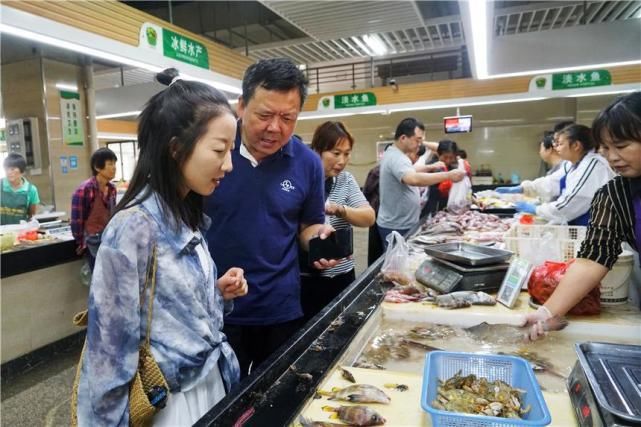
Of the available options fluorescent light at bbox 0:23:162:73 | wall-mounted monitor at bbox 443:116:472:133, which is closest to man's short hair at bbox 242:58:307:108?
fluorescent light at bbox 0:23:162:73

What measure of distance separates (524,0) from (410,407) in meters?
8.71

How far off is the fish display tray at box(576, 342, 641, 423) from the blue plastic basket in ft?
0.42

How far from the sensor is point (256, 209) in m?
1.75

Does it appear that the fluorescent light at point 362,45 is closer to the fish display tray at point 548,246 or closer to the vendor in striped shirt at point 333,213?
the vendor in striped shirt at point 333,213

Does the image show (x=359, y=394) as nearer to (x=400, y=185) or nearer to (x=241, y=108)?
(x=241, y=108)

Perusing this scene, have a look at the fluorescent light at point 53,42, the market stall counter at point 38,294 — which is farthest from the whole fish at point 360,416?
the market stall counter at point 38,294

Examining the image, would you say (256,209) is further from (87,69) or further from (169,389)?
(87,69)

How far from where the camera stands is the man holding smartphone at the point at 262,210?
66.2 inches

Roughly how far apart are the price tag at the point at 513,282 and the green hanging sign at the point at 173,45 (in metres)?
4.13

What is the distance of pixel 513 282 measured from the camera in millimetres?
1955

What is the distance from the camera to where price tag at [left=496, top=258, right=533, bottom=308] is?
192 centimetres

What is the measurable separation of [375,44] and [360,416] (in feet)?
27.1

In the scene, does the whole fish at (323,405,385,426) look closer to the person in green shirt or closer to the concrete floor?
the concrete floor

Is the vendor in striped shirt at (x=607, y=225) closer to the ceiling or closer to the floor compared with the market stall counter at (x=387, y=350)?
closer to the ceiling
